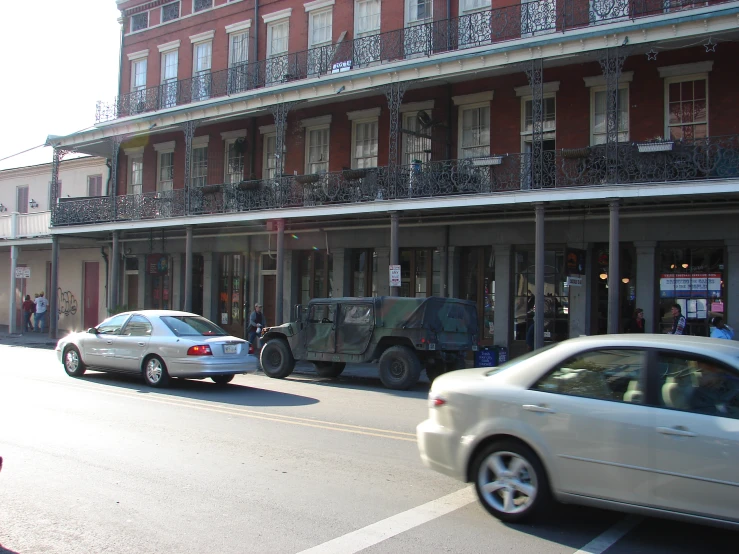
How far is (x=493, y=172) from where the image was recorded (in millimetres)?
17562

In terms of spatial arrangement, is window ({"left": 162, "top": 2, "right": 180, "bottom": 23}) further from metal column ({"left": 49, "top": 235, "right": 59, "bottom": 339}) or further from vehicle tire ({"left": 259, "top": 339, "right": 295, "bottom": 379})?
vehicle tire ({"left": 259, "top": 339, "right": 295, "bottom": 379})

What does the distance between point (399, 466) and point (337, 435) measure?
1.70 meters

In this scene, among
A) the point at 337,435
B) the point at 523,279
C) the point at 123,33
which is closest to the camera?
the point at 337,435

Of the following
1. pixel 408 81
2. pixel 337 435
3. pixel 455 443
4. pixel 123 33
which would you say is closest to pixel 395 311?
pixel 337 435

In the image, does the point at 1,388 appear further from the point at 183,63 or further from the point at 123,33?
the point at 123,33

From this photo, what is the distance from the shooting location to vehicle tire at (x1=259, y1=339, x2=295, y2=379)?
49.0 feet

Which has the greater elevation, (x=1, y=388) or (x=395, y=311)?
(x=395, y=311)

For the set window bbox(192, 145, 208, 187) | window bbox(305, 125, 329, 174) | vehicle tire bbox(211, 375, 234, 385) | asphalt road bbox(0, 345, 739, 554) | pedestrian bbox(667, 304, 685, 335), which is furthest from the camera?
window bbox(192, 145, 208, 187)

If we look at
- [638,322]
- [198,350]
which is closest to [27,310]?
[198,350]

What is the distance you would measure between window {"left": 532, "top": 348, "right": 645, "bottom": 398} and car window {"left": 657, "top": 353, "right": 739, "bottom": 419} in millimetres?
168

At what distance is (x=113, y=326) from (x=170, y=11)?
17.7 metres

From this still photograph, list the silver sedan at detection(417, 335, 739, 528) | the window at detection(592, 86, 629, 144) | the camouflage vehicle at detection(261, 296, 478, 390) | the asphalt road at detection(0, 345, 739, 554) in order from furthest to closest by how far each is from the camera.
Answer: the window at detection(592, 86, 629, 144) < the camouflage vehicle at detection(261, 296, 478, 390) < the asphalt road at detection(0, 345, 739, 554) < the silver sedan at detection(417, 335, 739, 528)

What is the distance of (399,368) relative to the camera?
13602mm

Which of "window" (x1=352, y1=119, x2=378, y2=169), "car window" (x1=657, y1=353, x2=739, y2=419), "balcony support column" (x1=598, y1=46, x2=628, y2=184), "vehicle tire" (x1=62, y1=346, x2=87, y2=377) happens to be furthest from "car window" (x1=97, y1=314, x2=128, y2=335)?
"car window" (x1=657, y1=353, x2=739, y2=419)
